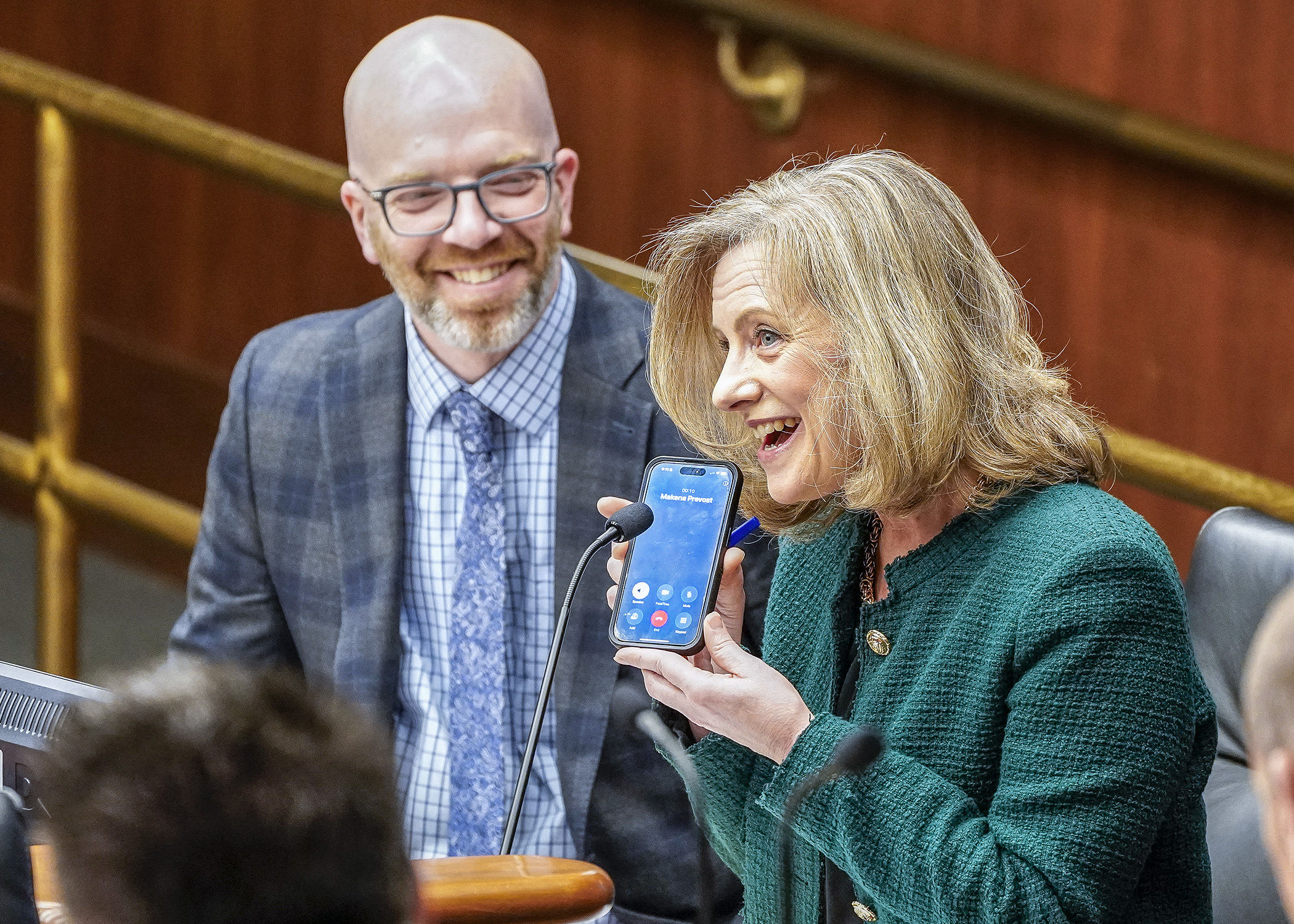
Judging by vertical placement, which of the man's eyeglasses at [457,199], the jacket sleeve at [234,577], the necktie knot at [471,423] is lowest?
Result: the jacket sleeve at [234,577]

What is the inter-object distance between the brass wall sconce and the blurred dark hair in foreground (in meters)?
2.17

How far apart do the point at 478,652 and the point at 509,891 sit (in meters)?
0.80

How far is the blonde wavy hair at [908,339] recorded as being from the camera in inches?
53.1

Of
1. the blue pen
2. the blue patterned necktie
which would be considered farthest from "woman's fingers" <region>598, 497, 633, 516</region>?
the blue patterned necktie

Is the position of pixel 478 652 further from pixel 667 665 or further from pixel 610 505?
pixel 667 665

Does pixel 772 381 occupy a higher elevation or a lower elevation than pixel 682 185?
lower

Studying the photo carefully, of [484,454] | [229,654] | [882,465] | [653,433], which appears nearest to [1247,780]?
[882,465]

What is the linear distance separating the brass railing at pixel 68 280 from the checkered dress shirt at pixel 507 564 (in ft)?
1.76

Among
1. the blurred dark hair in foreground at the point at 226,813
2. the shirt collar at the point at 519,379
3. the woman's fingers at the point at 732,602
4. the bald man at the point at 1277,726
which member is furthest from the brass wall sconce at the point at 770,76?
the blurred dark hair in foreground at the point at 226,813

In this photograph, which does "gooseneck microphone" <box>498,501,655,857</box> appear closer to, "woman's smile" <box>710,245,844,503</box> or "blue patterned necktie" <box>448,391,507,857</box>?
"woman's smile" <box>710,245,844,503</box>

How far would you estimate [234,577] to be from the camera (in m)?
1.99

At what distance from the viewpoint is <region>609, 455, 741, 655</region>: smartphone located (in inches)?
53.4

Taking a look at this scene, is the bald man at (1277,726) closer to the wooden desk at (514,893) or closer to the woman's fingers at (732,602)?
the wooden desk at (514,893)

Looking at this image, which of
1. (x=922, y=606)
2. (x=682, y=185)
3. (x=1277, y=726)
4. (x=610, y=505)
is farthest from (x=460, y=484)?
(x=1277, y=726)
